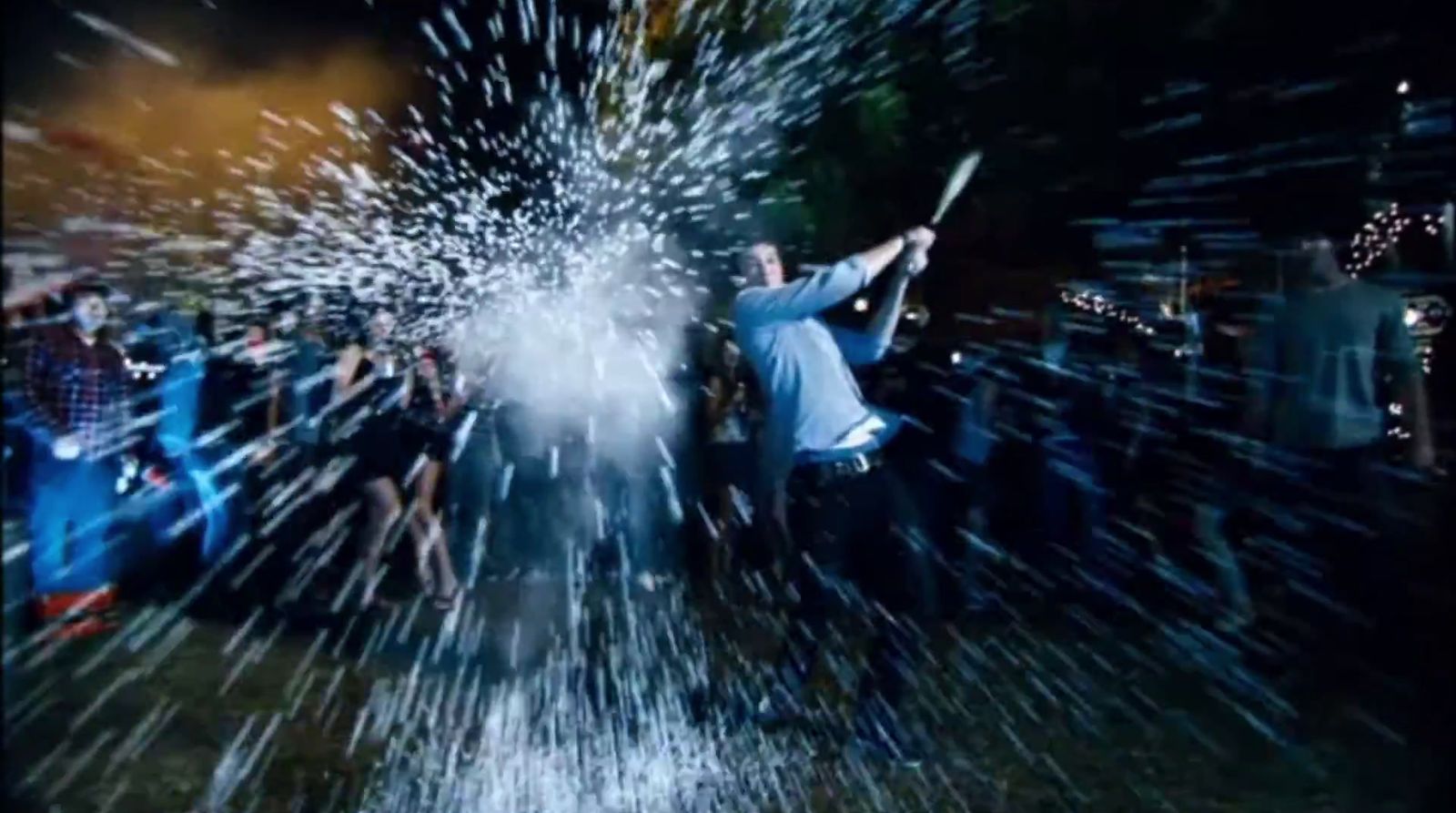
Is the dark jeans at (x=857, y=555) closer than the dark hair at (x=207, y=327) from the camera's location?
Yes

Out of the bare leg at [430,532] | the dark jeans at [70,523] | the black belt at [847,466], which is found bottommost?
the bare leg at [430,532]

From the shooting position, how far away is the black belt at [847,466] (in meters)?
5.41

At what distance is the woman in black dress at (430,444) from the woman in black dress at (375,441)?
0.09 meters

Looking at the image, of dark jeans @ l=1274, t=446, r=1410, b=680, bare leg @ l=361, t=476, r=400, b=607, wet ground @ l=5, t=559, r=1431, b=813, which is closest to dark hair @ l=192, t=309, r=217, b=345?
bare leg @ l=361, t=476, r=400, b=607

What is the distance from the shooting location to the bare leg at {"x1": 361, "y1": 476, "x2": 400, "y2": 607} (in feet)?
29.6

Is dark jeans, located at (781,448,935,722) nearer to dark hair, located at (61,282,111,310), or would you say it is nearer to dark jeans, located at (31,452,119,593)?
dark jeans, located at (31,452,119,593)

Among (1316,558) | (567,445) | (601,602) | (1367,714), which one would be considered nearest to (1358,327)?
(1367,714)

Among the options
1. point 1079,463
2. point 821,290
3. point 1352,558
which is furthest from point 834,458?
point 1079,463

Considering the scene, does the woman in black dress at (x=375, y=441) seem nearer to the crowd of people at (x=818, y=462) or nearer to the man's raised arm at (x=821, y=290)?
the crowd of people at (x=818, y=462)

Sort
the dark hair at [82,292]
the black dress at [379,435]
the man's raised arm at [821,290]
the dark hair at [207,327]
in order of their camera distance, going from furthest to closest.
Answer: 1. the dark hair at [207,327]
2. the black dress at [379,435]
3. the dark hair at [82,292]
4. the man's raised arm at [821,290]

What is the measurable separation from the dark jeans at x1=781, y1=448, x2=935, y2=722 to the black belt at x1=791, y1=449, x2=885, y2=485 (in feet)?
0.05

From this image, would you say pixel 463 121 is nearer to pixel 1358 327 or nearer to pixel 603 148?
pixel 603 148

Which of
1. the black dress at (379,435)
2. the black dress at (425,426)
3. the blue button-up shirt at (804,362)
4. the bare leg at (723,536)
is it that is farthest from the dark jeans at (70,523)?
the blue button-up shirt at (804,362)

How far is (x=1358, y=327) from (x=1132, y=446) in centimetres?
338
